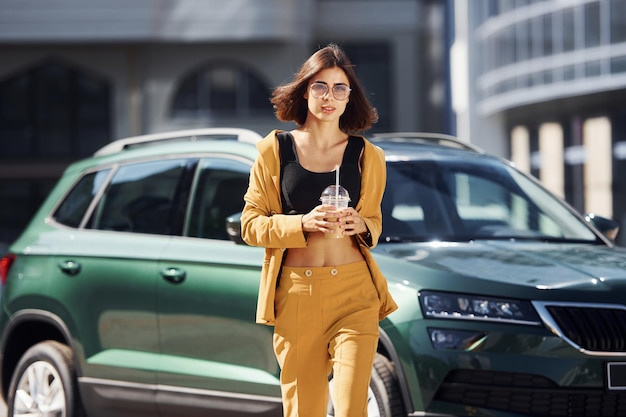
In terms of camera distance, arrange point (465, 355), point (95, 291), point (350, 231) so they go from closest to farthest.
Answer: point (350, 231), point (465, 355), point (95, 291)

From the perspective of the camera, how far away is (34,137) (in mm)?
38969

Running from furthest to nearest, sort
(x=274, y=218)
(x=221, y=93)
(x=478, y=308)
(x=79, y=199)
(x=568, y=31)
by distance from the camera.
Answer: (x=221, y=93) → (x=568, y=31) → (x=79, y=199) → (x=478, y=308) → (x=274, y=218)

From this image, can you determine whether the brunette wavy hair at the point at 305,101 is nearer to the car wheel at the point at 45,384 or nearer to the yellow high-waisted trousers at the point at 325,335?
the yellow high-waisted trousers at the point at 325,335

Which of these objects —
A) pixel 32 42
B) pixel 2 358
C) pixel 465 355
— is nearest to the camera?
pixel 465 355

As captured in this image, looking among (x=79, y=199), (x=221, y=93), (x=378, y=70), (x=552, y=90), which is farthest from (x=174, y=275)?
(x=378, y=70)

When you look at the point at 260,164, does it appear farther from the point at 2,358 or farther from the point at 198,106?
the point at 198,106

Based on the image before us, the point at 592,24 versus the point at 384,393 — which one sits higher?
the point at 592,24

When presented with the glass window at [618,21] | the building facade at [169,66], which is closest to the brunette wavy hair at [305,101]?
the glass window at [618,21]

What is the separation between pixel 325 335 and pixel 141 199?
2615mm

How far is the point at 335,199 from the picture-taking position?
482 centimetres

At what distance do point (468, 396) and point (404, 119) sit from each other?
33.8m

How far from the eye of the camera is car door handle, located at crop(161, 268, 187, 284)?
6.83 meters

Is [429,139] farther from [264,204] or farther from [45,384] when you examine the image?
[264,204]


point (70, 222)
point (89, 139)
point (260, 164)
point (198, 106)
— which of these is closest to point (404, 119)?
point (198, 106)
